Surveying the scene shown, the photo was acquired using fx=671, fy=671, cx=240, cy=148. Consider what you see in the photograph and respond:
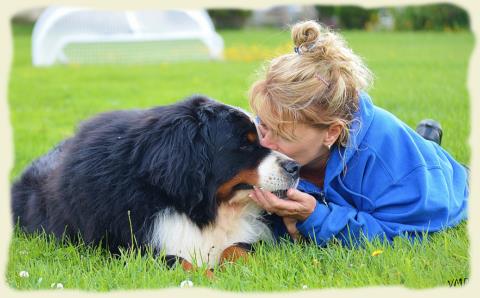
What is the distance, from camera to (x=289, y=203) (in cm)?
389

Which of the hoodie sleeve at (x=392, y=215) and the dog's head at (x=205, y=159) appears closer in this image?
the dog's head at (x=205, y=159)

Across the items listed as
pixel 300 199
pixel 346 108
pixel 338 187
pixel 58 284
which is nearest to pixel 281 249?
pixel 300 199

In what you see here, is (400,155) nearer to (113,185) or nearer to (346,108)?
(346,108)

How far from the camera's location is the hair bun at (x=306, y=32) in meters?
4.10

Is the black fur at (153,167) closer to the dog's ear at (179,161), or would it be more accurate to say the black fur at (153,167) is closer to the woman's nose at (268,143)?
the dog's ear at (179,161)

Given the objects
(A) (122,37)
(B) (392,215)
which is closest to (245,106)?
(B) (392,215)

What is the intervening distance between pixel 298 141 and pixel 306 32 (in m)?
0.68

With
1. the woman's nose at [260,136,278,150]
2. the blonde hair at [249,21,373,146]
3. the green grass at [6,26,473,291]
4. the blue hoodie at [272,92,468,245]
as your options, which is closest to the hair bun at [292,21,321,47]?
the blonde hair at [249,21,373,146]

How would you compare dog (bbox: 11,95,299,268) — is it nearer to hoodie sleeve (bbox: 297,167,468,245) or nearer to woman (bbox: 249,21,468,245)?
woman (bbox: 249,21,468,245)

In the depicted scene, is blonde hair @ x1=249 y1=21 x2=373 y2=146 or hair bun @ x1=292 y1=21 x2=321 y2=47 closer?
blonde hair @ x1=249 y1=21 x2=373 y2=146

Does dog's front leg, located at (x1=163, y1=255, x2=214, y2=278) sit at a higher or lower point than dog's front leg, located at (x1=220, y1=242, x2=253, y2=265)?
higher

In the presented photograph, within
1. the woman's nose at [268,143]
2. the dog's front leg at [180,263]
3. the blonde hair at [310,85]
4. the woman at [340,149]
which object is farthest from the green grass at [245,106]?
the woman's nose at [268,143]

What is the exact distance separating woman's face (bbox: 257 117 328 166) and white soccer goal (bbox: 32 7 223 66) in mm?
11290

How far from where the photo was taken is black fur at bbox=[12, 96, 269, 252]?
370 cm
